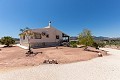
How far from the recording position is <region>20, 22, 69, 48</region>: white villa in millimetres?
37947

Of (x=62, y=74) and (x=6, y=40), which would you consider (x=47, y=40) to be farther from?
(x=62, y=74)

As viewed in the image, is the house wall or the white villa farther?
the house wall

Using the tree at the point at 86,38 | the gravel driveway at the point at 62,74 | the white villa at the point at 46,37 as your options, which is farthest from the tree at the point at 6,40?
the gravel driveway at the point at 62,74

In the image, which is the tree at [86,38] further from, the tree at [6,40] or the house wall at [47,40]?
the tree at [6,40]

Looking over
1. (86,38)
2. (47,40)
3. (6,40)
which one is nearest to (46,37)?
(47,40)

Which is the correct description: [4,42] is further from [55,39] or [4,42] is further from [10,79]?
[10,79]

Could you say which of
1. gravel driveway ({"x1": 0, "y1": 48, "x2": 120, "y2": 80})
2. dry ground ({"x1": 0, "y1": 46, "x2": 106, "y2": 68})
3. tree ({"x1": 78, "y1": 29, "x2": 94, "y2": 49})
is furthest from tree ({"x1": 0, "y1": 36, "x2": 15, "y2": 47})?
gravel driveway ({"x1": 0, "y1": 48, "x2": 120, "y2": 80})

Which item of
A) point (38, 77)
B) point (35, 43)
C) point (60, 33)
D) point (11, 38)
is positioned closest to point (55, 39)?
point (60, 33)

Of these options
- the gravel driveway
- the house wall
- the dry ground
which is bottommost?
the gravel driveway

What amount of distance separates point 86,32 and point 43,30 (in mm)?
13238

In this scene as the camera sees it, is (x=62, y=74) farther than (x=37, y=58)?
No

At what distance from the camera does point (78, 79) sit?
11.3m

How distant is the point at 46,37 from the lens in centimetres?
4100

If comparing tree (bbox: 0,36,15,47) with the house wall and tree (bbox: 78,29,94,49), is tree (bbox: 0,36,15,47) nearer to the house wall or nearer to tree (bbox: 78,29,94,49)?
the house wall
